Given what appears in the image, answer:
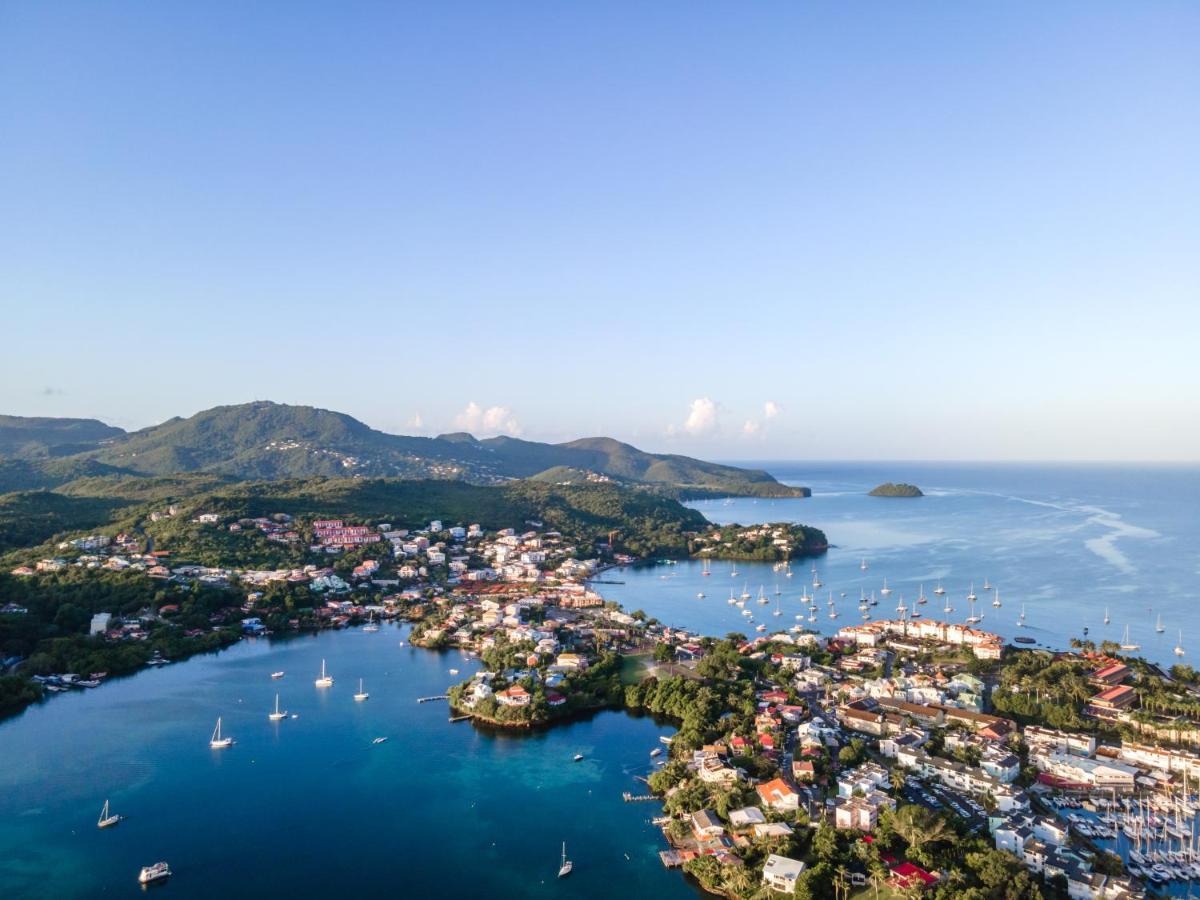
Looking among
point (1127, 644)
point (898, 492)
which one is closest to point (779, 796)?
point (1127, 644)

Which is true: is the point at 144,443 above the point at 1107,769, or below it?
above

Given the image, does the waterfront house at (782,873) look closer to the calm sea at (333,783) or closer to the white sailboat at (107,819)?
the calm sea at (333,783)

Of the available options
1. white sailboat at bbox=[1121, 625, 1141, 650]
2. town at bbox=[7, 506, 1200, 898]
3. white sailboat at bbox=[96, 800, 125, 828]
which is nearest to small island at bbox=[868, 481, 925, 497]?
white sailboat at bbox=[1121, 625, 1141, 650]

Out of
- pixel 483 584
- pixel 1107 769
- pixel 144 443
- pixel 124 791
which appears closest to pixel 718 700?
pixel 1107 769

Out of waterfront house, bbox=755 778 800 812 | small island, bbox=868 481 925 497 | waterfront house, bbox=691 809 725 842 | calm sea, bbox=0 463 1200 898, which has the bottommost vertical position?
calm sea, bbox=0 463 1200 898

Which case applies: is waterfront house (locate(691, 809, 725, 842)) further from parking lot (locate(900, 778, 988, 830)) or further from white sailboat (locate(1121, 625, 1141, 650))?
white sailboat (locate(1121, 625, 1141, 650))

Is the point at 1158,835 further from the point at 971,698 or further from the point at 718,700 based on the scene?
the point at 718,700
